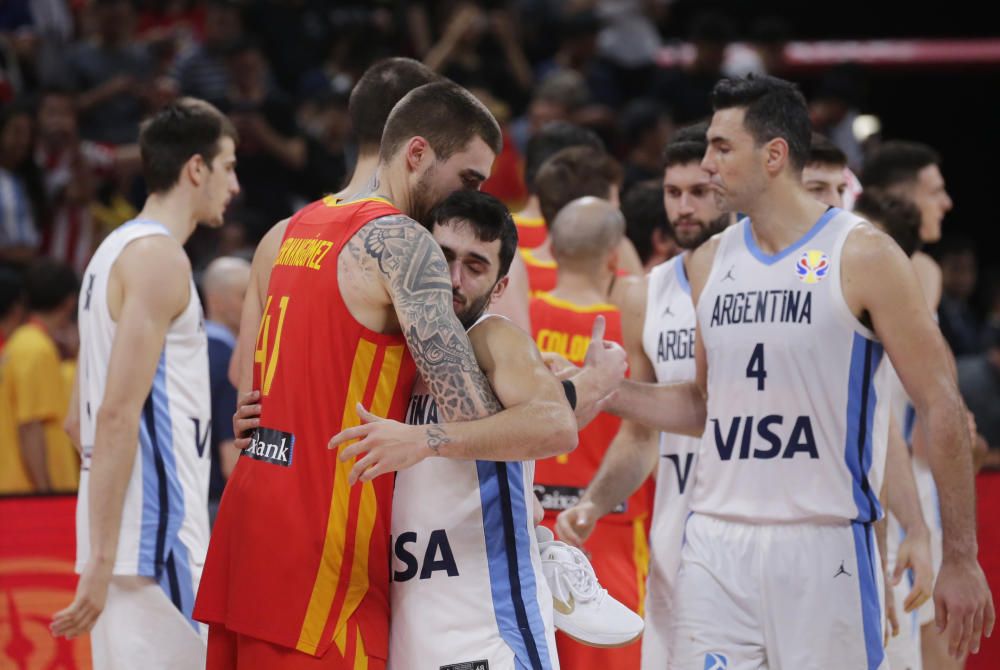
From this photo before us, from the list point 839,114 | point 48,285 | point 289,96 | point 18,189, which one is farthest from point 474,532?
point 839,114

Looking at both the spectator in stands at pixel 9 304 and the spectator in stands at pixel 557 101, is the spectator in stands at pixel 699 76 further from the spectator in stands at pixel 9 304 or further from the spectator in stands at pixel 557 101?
the spectator in stands at pixel 9 304

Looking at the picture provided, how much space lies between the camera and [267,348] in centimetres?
406

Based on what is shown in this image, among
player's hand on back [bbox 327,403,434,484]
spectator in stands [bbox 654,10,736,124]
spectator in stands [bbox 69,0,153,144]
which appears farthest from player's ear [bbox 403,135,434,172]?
spectator in stands [bbox 654,10,736,124]

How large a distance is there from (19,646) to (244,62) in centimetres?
702

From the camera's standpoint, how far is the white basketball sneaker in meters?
3.98

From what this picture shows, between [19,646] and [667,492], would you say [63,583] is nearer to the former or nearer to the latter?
[19,646]

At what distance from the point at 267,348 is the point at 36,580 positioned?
133 inches

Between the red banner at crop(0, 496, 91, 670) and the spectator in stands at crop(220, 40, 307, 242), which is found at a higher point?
the spectator in stands at crop(220, 40, 307, 242)

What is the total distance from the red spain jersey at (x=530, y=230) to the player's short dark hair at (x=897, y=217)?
166 cm

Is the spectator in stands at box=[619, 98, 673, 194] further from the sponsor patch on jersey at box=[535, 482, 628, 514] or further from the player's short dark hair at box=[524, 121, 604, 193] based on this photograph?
the sponsor patch on jersey at box=[535, 482, 628, 514]

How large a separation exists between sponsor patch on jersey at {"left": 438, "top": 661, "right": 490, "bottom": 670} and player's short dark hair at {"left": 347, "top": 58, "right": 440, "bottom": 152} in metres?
1.87

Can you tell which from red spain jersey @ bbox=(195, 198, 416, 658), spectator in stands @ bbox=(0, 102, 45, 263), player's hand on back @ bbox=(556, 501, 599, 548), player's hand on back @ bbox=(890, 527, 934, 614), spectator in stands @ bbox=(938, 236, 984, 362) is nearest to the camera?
red spain jersey @ bbox=(195, 198, 416, 658)

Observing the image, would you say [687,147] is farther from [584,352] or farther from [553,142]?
[553,142]

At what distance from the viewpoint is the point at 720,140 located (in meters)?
4.86
